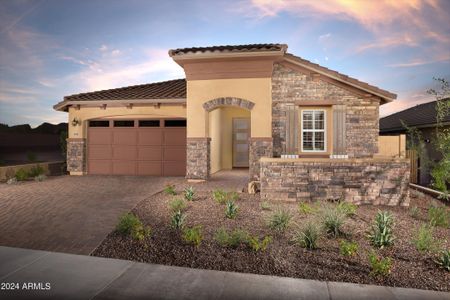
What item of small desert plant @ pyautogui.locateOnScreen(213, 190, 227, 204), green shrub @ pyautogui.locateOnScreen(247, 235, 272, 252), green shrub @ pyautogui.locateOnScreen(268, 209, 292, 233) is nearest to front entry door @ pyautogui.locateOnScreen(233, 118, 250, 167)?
small desert plant @ pyautogui.locateOnScreen(213, 190, 227, 204)

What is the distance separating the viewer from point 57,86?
21.4 meters

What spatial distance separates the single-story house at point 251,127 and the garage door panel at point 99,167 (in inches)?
2.1

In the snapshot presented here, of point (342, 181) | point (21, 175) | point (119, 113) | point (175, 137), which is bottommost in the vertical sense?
point (21, 175)

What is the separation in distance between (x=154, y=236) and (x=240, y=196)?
3941mm

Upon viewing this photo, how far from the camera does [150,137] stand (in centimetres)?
1469

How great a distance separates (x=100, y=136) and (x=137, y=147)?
2055mm

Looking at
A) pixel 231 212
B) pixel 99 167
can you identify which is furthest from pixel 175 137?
pixel 231 212

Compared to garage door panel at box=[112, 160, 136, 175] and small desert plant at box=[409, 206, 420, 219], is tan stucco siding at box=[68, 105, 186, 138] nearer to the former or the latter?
garage door panel at box=[112, 160, 136, 175]

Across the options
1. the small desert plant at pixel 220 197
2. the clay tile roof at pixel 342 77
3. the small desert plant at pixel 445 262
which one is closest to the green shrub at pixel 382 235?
the small desert plant at pixel 445 262

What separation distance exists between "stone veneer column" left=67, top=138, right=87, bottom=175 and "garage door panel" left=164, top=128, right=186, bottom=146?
426 cm

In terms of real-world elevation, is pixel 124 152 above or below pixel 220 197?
above

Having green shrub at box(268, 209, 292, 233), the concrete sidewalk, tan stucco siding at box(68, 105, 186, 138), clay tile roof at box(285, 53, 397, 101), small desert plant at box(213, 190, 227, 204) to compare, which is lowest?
the concrete sidewalk

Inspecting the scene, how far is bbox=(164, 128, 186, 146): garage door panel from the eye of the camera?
14.4 meters

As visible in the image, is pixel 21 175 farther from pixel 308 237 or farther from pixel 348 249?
pixel 348 249
